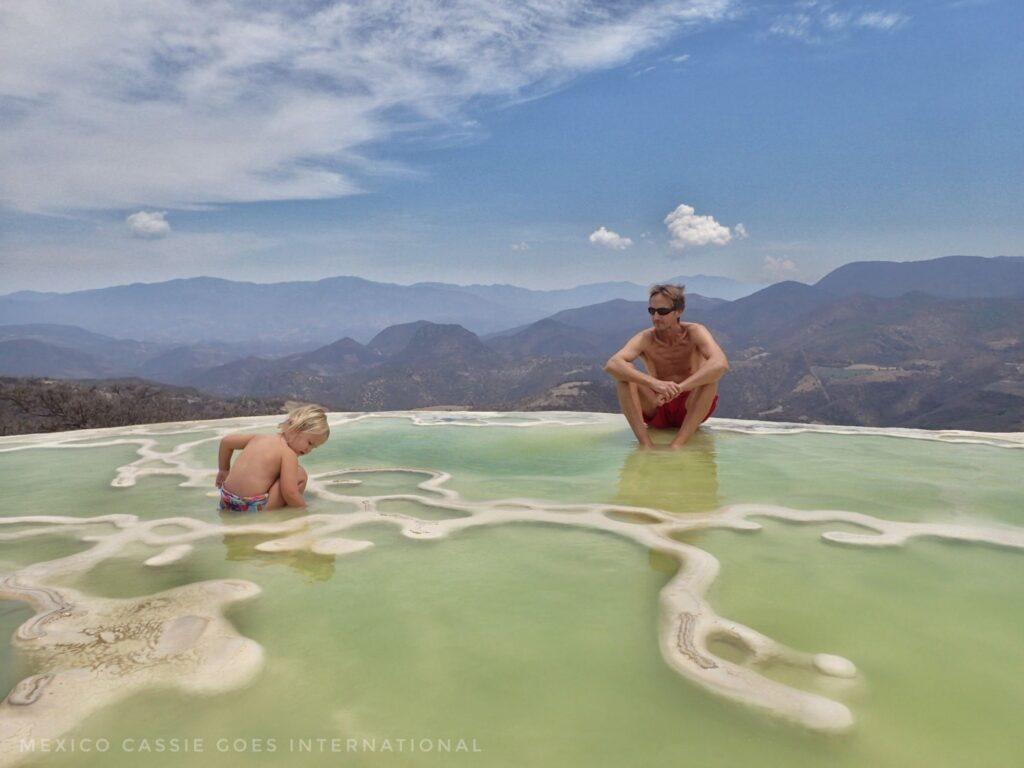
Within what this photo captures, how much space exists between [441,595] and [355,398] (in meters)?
140

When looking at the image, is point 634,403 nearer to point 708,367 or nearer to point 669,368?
point 669,368

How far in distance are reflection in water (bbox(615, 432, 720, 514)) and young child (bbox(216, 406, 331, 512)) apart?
2867mm

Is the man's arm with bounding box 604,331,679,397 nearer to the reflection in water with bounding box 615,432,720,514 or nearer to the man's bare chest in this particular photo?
the man's bare chest

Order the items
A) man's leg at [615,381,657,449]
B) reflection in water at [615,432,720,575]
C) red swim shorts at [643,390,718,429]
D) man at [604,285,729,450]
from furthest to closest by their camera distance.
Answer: red swim shorts at [643,390,718,429] < man's leg at [615,381,657,449] < man at [604,285,729,450] < reflection in water at [615,432,720,575]

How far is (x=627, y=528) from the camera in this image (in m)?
4.64

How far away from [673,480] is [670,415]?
2892 millimetres

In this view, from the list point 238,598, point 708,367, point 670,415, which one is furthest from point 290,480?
point 670,415

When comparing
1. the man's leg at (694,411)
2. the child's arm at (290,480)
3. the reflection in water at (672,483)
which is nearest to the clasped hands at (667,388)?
the man's leg at (694,411)

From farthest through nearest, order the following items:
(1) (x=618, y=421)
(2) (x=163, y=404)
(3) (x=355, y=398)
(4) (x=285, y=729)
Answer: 1. (3) (x=355, y=398)
2. (2) (x=163, y=404)
3. (1) (x=618, y=421)
4. (4) (x=285, y=729)

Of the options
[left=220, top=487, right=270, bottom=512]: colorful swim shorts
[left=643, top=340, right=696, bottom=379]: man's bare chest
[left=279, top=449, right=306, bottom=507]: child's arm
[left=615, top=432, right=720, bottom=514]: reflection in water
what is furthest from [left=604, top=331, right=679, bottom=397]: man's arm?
[left=220, top=487, right=270, bottom=512]: colorful swim shorts

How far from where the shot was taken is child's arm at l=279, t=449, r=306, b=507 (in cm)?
525

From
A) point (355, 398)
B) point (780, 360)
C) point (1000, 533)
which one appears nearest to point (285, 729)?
point (1000, 533)

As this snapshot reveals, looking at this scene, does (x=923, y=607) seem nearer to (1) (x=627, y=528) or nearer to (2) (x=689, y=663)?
(2) (x=689, y=663)

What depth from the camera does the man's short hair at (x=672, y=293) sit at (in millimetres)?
7516
